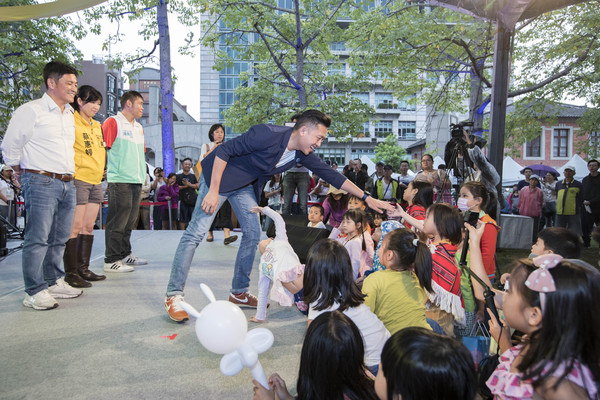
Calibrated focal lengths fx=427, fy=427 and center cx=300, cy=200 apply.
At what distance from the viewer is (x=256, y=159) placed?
11.3ft

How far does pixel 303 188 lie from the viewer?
7.66 metres

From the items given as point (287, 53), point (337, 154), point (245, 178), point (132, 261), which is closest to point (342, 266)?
point (245, 178)

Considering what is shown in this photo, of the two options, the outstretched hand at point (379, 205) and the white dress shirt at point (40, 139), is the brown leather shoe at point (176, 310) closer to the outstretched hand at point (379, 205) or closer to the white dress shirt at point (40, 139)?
the white dress shirt at point (40, 139)

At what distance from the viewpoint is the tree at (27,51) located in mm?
12492

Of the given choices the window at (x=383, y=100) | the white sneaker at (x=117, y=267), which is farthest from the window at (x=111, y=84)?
the white sneaker at (x=117, y=267)

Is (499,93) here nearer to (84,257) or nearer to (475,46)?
(84,257)

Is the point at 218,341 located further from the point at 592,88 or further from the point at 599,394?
the point at 592,88

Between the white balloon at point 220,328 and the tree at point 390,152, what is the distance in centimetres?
5088

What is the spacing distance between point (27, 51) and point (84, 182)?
11111 millimetres

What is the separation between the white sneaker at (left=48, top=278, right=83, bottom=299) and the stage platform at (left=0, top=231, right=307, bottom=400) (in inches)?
3.6

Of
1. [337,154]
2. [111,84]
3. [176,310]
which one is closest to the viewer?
[176,310]

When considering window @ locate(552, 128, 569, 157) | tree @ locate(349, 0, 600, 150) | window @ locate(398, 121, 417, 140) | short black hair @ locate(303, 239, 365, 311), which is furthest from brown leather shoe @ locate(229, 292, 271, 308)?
window @ locate(398, 121, 417, 140)

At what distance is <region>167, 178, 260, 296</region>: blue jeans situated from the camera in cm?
345

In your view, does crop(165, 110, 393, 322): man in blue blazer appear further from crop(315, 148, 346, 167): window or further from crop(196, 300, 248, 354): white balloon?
crop(315, 148, 346, 167): window
